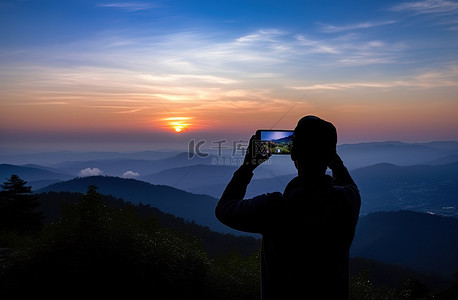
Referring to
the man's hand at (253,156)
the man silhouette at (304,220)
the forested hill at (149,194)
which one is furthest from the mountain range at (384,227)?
the man silhouette at (304,220)

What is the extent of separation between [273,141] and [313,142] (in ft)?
1.56

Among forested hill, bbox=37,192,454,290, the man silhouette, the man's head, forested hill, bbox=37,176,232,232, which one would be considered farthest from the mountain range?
the man's head

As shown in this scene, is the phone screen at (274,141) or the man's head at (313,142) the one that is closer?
the man's head at (313,142)

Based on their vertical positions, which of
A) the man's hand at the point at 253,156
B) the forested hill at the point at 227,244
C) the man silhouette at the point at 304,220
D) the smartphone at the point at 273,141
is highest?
the smartphone at the point at 273,141

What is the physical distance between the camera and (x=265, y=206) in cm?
182

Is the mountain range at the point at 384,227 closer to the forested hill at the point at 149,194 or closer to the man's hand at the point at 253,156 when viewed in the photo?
the forested hill at the point at 149,194

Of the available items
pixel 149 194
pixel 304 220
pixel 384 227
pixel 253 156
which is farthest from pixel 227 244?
pixel 384 227

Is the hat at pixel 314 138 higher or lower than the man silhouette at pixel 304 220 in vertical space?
higher

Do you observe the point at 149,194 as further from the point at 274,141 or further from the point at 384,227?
the point at 274,141

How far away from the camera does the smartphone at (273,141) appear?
7.49 feet

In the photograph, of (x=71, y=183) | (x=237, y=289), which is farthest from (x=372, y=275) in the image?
(x=71, y=183)

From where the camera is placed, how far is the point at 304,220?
1.84 meters

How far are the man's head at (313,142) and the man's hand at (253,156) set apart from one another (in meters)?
0.27

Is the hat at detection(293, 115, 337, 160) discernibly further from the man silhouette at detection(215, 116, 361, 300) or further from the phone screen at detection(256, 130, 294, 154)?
the phone screen at detection(256, 130, 294, 154)
